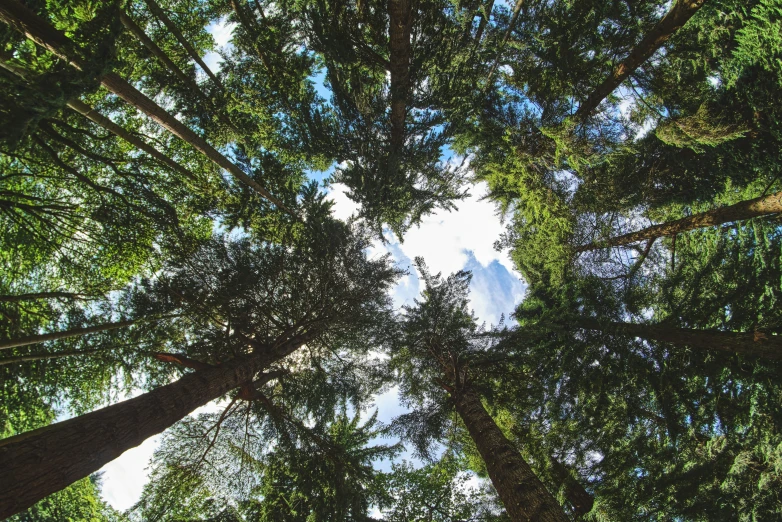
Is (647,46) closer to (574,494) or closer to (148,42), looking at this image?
(148,42)

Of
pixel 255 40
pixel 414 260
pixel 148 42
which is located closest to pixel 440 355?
pixel 414 260

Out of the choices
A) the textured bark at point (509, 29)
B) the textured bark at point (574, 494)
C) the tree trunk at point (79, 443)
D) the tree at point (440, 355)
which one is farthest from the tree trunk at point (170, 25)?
the textured bark at point (574, 494)

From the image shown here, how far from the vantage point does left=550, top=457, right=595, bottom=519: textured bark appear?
24.2 ft

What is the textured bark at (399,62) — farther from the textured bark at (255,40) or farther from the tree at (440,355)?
the tree at (440,355)

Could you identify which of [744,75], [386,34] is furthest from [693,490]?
[386,34]

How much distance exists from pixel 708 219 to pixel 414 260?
636 cm

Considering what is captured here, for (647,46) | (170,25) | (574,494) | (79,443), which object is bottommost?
(574,494)

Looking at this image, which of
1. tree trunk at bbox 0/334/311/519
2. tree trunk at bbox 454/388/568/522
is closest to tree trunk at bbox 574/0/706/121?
tree trunk at bbox 454/388/568/522

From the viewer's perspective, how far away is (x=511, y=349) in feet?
25.5

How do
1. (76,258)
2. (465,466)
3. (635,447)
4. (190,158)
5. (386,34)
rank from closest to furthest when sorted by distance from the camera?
(635,447) → (386,34) → (76,258) → (190,158) → (465,466)

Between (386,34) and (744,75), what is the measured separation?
6837 mm

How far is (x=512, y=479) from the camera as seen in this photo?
4465 mm

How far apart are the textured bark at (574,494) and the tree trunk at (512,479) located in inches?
119

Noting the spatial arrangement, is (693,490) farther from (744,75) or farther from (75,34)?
(75,34)
